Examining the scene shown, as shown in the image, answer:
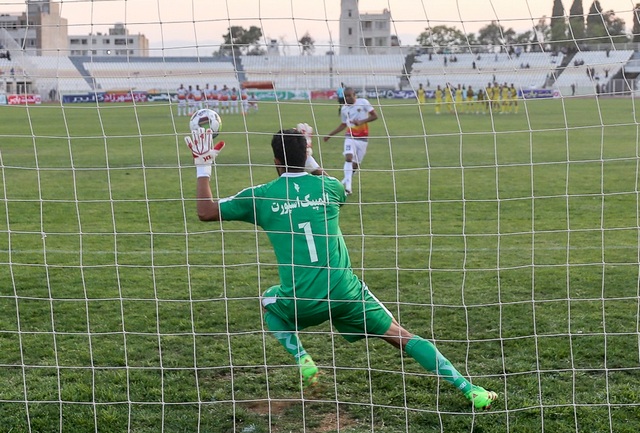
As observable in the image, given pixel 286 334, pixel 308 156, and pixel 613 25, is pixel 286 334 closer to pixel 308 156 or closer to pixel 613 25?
pixel 308 156

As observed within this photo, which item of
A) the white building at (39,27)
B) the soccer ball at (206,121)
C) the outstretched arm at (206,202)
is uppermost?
the white building at (39,27)

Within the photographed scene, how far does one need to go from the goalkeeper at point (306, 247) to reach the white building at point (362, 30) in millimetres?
984

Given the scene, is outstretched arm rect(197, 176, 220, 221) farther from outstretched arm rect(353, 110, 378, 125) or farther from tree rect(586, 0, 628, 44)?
outstretched arm rect(353, 110, 378, 125)

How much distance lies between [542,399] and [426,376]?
779 millimetres

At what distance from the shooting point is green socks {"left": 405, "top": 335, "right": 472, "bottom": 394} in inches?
191

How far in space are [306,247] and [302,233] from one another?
9 cm

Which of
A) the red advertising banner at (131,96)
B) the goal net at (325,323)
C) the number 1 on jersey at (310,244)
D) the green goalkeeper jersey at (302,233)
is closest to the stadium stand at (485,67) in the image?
the goal net at (325,323)

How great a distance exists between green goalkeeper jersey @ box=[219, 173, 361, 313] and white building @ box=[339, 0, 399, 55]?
3.49 feet

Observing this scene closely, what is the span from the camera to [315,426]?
15.4ft

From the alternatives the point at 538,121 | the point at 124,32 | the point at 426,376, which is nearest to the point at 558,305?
the point at 426,376

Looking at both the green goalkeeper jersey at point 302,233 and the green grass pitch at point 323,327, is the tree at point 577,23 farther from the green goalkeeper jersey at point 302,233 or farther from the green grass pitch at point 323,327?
the green goalkeeper jersey at point 302,233

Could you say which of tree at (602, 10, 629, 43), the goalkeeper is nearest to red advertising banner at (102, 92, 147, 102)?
the goalkeeper

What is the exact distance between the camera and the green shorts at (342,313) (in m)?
4.83

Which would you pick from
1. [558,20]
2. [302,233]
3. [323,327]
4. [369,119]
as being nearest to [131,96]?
[302,233]
